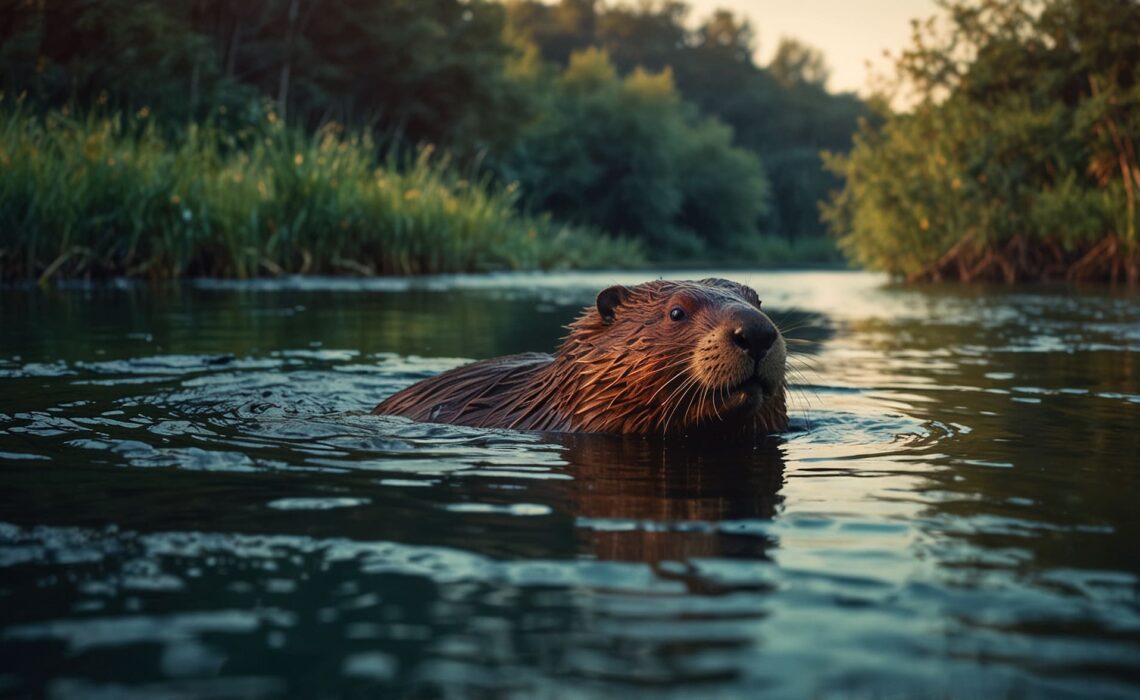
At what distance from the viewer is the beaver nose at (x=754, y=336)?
14.2 feet

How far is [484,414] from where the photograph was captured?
5262 mm

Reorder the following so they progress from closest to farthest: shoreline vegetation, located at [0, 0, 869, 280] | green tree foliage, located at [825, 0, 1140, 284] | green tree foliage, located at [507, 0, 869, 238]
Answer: shoreline vegetation, located at [0, 0, 869, 280] → green tree foliage, located at [825, 0, 1140, 284] → green tree foliage, located at [507, 0, 869, 238]

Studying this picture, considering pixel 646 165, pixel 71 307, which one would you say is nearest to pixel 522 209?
pixel 646 165

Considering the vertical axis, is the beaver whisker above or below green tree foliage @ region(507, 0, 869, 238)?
below

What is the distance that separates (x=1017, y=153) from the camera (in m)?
22.5

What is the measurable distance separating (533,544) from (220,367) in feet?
15.6

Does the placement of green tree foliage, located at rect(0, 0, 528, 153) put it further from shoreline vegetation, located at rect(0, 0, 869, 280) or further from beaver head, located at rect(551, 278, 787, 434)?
beaver head, located at rect(551, 278, 787, 434)

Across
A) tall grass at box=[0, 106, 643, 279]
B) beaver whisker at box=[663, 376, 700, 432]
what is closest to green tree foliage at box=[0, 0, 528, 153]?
tall grass at box=[0, 106, 643, 279]

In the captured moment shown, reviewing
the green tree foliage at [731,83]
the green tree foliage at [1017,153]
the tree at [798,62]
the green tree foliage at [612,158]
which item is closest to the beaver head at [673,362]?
the green tree foliage at [1017,153]

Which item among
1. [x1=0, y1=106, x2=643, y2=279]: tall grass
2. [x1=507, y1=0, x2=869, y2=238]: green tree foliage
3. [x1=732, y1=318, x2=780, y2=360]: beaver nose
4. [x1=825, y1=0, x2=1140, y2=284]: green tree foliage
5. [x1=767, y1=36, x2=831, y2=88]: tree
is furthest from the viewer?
[x1=767, y1=36, x2=831, y2=88]: tree

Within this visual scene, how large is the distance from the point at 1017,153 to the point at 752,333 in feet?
66.1

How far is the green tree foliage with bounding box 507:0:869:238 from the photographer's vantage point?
8719 cm

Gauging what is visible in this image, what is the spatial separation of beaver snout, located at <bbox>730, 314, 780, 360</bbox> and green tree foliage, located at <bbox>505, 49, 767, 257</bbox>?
50.8m

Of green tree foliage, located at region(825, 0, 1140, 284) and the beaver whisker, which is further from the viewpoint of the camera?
green tree foliage, located at region(825, 0, 1140, 284)
